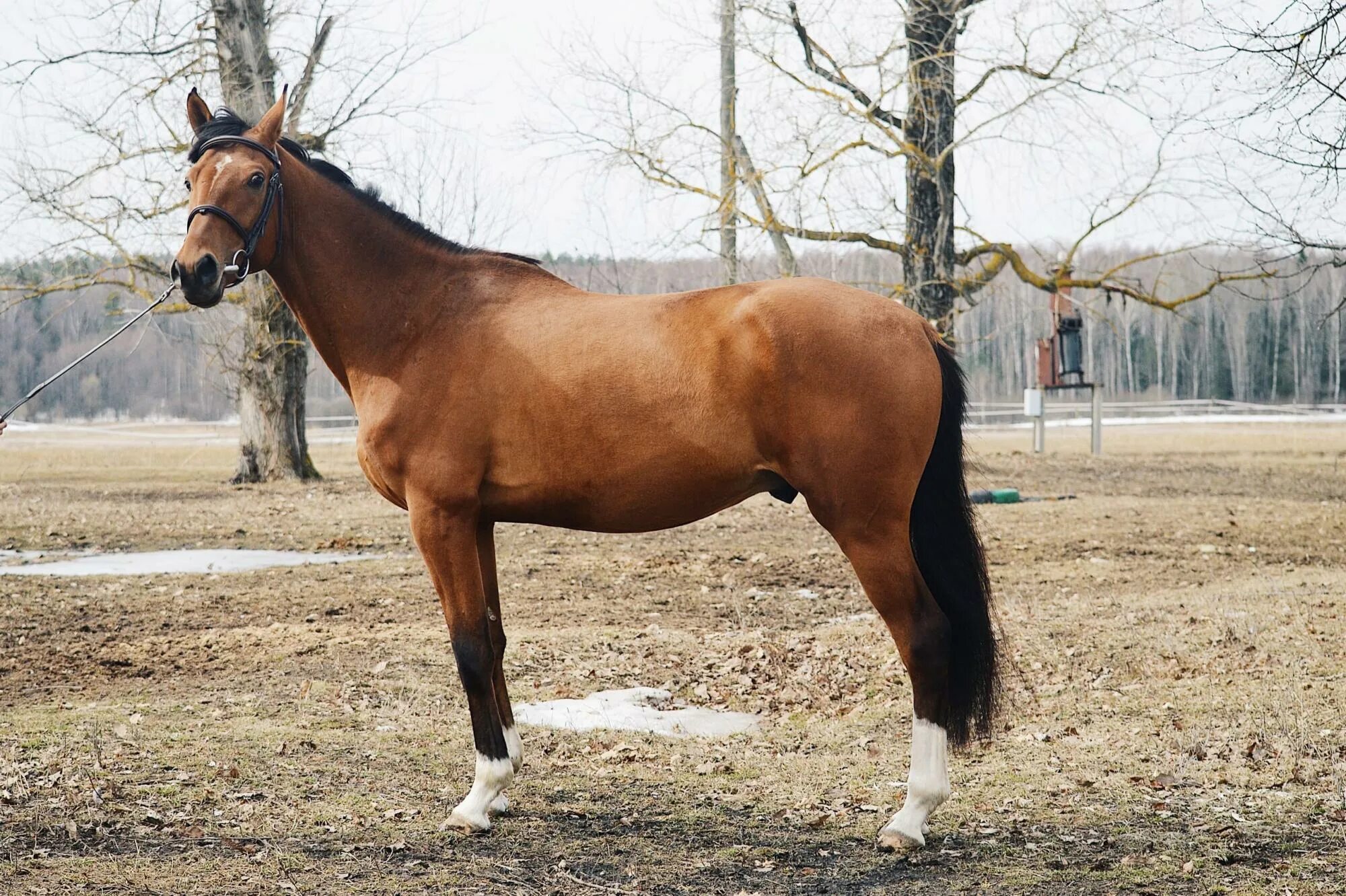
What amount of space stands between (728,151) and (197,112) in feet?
34.8

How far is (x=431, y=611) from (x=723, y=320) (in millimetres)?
4943

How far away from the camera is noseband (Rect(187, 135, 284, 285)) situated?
429 cm

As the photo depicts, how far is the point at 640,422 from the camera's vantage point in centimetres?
418

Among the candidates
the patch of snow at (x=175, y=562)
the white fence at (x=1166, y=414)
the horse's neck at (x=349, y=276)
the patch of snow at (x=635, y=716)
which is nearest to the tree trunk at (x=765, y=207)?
the patch of snow at (x=175, y=562)

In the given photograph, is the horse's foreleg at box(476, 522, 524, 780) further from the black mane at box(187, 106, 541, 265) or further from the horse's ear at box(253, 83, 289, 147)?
the horse's ear at box(253, 83, 289, 147)

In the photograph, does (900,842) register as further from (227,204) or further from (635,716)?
(227,204)

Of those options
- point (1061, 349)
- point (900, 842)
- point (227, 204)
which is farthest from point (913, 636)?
point (1061, 349)

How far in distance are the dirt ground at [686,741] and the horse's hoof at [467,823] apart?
63 mm

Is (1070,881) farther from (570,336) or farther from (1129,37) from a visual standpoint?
(1129,37)

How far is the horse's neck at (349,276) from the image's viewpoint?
4570mm

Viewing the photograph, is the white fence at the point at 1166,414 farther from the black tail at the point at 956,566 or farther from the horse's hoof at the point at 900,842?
the horse's hoof at the point at 900,842

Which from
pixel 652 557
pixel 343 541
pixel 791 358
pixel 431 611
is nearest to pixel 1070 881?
pixel 791 358

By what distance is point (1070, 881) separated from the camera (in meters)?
3.61

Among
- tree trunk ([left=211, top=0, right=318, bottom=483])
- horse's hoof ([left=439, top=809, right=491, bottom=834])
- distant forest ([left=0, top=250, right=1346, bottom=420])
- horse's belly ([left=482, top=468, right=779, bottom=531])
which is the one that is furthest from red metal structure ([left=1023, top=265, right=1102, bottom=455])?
distant forest ([left=0, top=250, right=1346, bottom=420])
